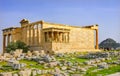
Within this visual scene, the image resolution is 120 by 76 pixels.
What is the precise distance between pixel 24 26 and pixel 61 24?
8.19 meters

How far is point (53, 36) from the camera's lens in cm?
4909

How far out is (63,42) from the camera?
163 ft

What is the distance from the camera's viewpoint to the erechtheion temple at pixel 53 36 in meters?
47.8

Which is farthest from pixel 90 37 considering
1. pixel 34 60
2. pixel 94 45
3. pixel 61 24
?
pixel 34 60

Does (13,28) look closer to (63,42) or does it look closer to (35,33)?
(35,33)

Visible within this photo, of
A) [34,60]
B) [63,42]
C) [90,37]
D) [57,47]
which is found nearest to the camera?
[34,60]

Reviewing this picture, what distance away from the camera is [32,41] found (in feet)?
170

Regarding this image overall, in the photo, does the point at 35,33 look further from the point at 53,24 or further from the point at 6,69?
the point at 6,69

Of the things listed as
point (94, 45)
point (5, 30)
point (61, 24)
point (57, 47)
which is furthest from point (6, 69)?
point (94, 45)

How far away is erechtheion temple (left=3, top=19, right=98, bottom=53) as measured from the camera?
4781 centimetres

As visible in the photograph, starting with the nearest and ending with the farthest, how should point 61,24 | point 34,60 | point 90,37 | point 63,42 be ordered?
point 34,60, point 63,42, point 61,24, point 90,37

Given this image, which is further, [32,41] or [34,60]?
[32,41]

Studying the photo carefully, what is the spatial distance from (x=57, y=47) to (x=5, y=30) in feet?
54.9

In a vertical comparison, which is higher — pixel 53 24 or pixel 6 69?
pixel 53 24
